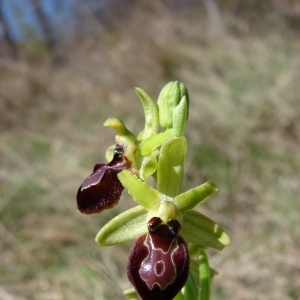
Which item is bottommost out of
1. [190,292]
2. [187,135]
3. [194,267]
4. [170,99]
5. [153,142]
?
[190,292]

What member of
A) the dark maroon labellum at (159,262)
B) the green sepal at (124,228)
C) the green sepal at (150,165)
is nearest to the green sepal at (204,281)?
the dark maroon labellum at (159,262)

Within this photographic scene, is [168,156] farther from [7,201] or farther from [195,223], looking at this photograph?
[7,201]

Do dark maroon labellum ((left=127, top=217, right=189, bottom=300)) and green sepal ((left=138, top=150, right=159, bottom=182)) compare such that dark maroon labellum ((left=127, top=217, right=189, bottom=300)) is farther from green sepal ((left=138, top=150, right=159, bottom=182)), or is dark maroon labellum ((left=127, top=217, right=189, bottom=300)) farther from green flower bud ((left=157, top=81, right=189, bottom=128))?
green flower bud ((left=157, top=81, right=189, bottom=128))

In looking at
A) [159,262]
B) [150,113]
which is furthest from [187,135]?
[159,262]

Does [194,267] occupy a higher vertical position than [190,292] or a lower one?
higher

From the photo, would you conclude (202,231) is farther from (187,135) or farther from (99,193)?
(187,135)

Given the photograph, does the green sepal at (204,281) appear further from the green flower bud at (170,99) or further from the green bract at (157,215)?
the green flower bud at (170,99)
